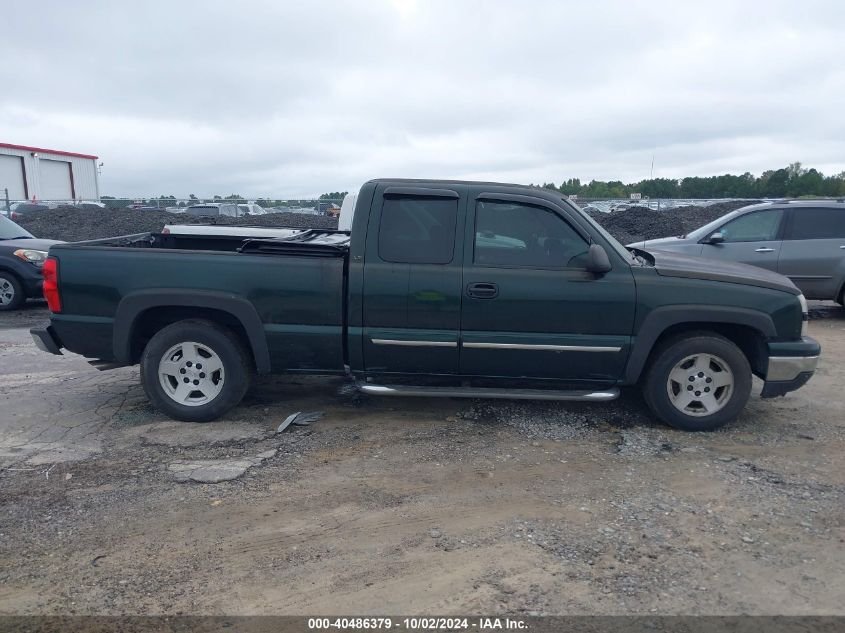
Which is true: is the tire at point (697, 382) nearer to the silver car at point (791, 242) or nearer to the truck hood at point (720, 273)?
the truck hood at point (720, 273)

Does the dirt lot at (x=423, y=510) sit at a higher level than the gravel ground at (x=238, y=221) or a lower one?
lower

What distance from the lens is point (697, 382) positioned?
5387 millimetres

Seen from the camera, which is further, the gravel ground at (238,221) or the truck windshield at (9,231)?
the gravel ground at (238,221)

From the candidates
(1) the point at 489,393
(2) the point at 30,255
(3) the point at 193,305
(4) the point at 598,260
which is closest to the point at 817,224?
(4) the point at 598,260

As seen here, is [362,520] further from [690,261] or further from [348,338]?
[690,261]

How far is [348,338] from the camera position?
5.36 meters

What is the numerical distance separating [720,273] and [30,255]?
1022cm

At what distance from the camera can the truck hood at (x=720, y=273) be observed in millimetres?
5273

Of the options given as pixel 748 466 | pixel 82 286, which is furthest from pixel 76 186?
pixel 748 466

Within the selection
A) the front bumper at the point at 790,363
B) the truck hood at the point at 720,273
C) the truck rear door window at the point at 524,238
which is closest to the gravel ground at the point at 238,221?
the truck hood at the point at 720,273

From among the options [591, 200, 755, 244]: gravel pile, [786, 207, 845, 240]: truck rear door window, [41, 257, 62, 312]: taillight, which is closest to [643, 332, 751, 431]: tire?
[41, 257, 62, 312]: taillight

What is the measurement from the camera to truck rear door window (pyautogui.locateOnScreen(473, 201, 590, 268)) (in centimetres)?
530

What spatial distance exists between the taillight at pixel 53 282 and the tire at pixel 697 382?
469 centimetres

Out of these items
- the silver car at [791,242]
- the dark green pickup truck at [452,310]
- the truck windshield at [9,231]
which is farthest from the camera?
the truck windshield at [9,231]
